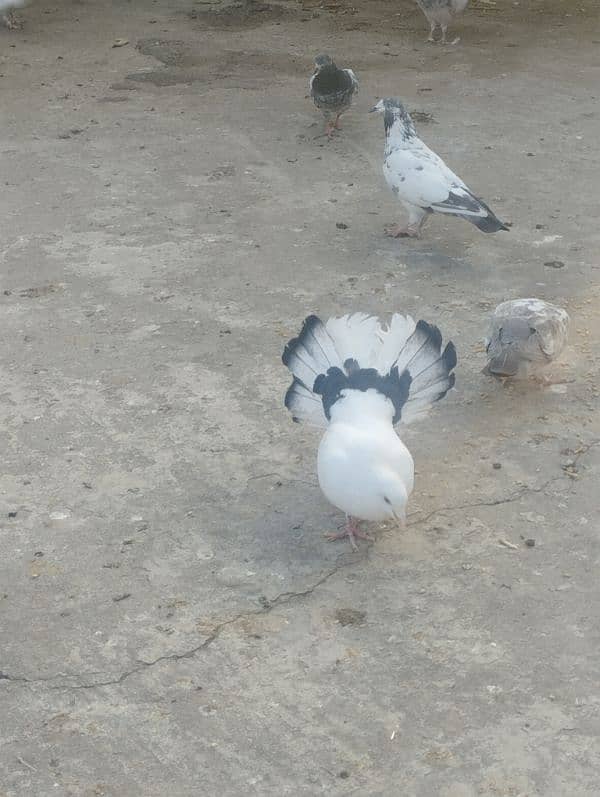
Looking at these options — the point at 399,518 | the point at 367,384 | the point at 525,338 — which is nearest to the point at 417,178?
the point at 525,338

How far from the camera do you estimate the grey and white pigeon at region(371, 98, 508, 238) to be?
6363 millimetres

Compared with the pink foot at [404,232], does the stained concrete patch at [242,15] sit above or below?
below

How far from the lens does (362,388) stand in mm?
4297

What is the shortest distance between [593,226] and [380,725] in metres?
4.28

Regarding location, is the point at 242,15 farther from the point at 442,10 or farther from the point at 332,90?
the point at 332,90

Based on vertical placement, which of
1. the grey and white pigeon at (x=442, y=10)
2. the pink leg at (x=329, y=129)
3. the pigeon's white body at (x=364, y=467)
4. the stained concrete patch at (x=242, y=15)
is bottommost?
the stained concrete patch at (x=242, y=15)

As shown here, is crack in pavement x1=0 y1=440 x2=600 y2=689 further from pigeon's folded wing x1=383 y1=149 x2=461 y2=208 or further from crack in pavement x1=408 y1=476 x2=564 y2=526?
pigeon's folded wing x1=383 y1=149 x2=461 y2=208

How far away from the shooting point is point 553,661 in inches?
146

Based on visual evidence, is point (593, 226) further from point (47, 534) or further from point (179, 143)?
point (47, 534)

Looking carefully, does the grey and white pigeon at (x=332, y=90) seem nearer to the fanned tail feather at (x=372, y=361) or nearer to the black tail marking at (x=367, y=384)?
the fanned tail feather at (x=372, y=361)

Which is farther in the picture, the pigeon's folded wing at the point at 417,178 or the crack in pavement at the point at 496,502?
the pigeon's folded wing at the point at 417,178

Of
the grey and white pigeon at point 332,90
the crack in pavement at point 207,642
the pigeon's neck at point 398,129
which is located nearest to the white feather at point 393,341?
the crack in pavement at point 207,642

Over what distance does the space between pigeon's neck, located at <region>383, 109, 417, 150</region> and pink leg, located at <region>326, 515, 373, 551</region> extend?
322 cm

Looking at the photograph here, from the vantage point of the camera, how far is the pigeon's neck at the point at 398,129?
688cm
